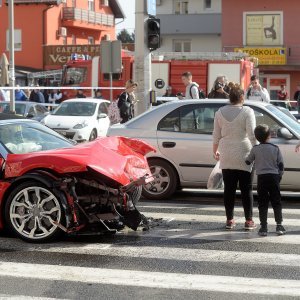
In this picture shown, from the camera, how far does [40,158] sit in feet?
24.5

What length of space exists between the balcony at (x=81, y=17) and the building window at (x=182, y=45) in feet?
18.1

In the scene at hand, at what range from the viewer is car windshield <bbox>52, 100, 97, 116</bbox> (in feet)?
71.2

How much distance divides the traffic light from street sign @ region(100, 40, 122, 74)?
2.95 metres

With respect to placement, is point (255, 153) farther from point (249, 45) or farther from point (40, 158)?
point (249, 45)

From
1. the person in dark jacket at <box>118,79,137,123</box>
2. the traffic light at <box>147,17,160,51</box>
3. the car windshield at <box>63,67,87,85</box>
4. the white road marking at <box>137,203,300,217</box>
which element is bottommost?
the white road marking at <box>137,203,300,217</box>

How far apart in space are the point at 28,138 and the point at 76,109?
13.5 m

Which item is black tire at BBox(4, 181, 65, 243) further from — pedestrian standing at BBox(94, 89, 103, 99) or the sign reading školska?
the sign reading školska

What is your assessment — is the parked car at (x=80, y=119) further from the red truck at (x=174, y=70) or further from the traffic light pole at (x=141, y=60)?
the red truck at (x=174, y=70)

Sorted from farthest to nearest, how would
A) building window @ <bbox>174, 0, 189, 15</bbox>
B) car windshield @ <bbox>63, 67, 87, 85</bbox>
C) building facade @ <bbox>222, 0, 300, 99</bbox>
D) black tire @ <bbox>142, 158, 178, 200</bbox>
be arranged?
building window @ <bbox>174, 0, 189, 15</bbox> → building facade @ <bbox>222, 0, 300, 99</bbox> → car windshield @ <bbox>63, 67, 87, 85</bbox> → black tire @ <bbox>142, 158, 178, 200</bbox>

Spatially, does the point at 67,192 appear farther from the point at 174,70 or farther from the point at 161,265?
the point at 174,70

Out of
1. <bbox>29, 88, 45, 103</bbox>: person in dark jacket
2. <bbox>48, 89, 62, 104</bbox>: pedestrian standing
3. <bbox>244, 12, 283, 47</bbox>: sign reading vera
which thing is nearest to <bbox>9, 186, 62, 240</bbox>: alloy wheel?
<bbox>29, 88, 45, 103</bbox>: person in dark jacket

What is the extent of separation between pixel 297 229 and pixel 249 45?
117ft

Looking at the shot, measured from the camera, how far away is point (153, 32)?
16125mm

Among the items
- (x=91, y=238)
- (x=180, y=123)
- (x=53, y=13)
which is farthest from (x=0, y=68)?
(x=53, y=13)
